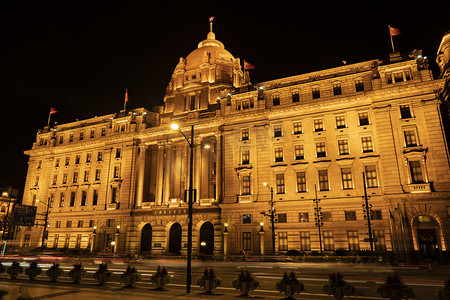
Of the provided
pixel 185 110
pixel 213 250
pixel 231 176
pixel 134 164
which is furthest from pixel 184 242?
pixel 185 110

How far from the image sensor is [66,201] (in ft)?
205

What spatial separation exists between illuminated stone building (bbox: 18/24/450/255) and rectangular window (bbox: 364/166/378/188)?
18cm

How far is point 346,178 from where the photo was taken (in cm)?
4181

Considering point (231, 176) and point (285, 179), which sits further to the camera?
point (231, 176)

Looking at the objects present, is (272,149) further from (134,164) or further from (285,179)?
(134,164)

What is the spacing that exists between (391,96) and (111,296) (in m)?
41.1

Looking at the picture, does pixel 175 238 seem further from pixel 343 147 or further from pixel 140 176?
pixel 343 147

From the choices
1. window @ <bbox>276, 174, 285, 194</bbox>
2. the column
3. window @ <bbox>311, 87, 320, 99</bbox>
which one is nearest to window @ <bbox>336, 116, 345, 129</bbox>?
window @ <bbox>311, 87, 320, 99</bbox>

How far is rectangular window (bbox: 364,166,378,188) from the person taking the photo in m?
40.3

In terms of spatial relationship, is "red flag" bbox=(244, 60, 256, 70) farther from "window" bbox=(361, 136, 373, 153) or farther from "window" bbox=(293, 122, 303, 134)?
"window" bbox=(361, 136, 373, 153)

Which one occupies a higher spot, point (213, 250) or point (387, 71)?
point (387, 71)

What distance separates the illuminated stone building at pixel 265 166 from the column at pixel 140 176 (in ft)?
0.61

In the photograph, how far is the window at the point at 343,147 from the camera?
4275 centimetres

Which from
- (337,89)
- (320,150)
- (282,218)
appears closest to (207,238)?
(282,218)
